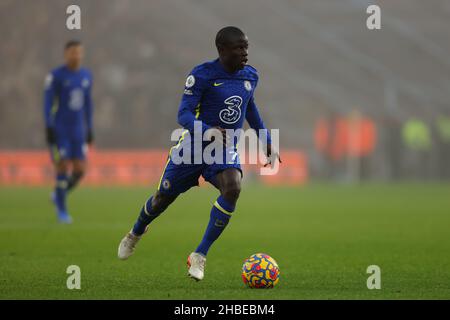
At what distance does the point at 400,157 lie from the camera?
132 feet

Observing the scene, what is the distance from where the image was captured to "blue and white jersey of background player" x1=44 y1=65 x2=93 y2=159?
55.2ft

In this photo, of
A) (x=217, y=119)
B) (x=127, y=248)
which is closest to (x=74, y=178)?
(x=127, y=248)

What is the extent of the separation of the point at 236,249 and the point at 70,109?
17.6 feet

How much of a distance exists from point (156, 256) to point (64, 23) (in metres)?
32.6

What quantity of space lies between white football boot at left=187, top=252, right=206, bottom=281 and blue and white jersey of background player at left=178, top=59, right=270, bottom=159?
1.12 metres

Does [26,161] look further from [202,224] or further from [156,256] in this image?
[156,256]

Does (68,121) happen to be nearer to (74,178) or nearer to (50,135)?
(50,135)

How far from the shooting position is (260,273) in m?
8.73

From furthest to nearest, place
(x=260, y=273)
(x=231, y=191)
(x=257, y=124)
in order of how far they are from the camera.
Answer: (x=257, y=124) → (x=231, y=191) → (x=260, y=273)

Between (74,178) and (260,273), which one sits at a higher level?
(74,178)

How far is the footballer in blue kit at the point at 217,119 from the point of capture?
9328 mm

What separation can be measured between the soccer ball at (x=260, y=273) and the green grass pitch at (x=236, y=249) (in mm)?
164

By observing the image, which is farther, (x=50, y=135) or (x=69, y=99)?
(x=69, y=99)

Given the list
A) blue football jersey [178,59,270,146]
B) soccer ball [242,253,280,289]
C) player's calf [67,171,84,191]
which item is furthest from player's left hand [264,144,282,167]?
player's calf [67,171,84,191]
